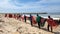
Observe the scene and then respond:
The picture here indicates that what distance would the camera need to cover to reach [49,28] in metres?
20.6

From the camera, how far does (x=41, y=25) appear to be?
20609 mm

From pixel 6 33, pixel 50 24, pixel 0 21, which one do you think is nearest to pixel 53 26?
pixel 50 24

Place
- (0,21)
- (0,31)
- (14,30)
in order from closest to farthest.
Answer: (0,31) < (14,30) < (0,21)

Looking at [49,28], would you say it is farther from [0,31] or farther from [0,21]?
[0,31]

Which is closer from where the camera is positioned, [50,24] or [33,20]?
[50,24]

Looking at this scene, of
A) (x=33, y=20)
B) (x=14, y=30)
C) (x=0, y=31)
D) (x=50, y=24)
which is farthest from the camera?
(x=33, y=20)

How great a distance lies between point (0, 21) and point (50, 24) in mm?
6783

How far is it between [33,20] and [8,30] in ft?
28.6

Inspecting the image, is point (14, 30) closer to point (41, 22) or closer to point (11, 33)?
point (11, 33)

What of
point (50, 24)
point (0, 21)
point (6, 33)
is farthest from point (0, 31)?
point (50, 24)

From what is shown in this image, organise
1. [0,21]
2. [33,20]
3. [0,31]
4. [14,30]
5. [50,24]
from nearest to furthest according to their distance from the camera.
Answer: [0,31]
[14,30]
[0,21]
[50,24]
[33,20]

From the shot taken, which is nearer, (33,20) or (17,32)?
(17,32)

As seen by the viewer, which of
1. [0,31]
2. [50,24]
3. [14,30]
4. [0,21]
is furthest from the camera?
[50,24]

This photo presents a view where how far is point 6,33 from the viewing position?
1191cm
